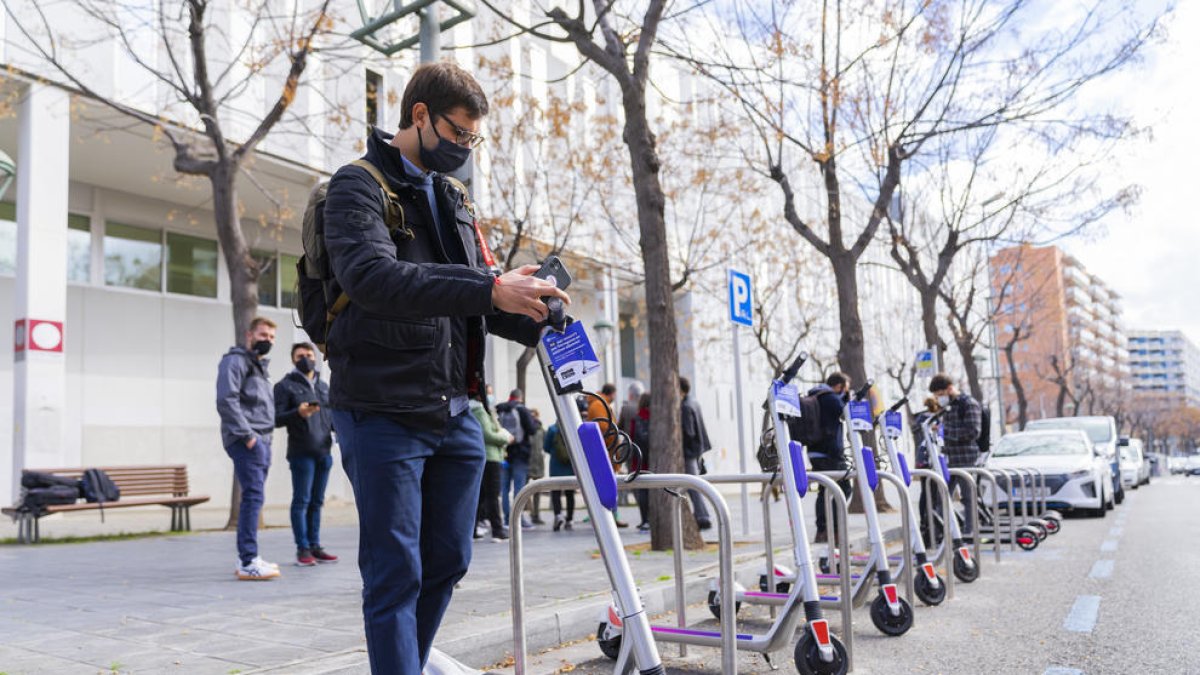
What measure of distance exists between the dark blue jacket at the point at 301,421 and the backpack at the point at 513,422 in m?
4.49

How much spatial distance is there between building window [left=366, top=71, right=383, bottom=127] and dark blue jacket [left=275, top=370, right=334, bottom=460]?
12.3m

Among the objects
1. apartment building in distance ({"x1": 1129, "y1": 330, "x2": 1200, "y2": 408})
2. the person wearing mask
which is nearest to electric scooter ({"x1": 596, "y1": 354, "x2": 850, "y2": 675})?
the person wearing mask

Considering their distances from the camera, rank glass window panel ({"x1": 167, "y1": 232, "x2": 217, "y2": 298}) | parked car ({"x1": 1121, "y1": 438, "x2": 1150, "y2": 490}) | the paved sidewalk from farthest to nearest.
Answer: parked car ({"x1": 1121, "y1": 438, "x2": 1150, "y2": 490}), glass window panel ({"x1": 167, "y1": 232, "x2": 217, "y2": 298}), the paved sidewalk

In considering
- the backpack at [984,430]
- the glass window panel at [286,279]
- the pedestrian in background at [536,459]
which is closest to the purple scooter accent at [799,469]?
the backpack at [984,430]

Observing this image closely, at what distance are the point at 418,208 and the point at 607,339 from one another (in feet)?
65.1

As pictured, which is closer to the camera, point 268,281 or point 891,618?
point 891,618

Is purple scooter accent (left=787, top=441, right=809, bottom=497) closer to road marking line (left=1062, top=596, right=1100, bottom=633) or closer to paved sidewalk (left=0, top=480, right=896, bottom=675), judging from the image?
paved sidewalk (left=0, top=480, right=896, bottom=675)

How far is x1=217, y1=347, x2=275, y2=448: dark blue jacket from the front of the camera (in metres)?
7.01

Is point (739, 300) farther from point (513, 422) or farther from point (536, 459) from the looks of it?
point (536, 459)

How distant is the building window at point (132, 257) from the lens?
19094mm

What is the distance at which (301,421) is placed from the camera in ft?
25.3

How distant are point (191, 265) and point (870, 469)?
18.3 meters

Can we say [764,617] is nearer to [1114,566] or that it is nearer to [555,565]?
[555,565]

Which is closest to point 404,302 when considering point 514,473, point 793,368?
point 793,368
